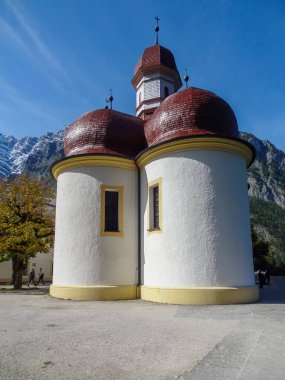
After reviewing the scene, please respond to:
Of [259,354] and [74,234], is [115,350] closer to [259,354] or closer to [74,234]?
[259,354]

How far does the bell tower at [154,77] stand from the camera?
21.4m

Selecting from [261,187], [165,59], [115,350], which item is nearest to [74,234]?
[115,350]

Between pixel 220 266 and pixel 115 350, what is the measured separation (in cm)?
703

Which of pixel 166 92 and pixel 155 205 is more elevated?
pixel 166 92

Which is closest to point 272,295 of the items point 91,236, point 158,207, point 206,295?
point 206,295

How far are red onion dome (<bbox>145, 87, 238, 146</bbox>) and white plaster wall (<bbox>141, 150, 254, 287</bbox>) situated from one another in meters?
1.15

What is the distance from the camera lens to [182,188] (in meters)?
12.9

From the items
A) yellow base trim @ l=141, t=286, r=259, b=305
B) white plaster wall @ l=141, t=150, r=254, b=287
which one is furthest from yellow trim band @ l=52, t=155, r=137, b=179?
yellow base trim @ l=141, t=286, r=259, b=305

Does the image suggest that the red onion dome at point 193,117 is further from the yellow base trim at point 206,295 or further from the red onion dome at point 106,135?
the yellow base trim at point 206,295

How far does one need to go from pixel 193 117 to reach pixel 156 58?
976cm

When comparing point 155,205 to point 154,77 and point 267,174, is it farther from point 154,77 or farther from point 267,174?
point 267,174

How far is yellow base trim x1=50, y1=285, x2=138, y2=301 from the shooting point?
13.6 m

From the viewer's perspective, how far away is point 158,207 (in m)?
14.0

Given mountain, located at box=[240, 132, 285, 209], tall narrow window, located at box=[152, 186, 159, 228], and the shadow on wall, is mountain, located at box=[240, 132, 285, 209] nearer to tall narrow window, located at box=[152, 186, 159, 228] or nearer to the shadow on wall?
the shadow on wall
